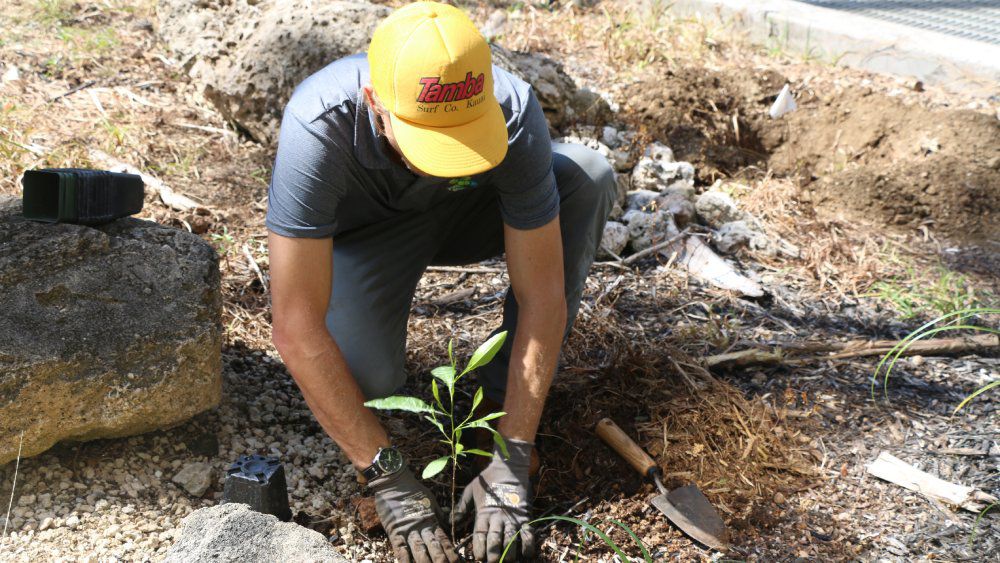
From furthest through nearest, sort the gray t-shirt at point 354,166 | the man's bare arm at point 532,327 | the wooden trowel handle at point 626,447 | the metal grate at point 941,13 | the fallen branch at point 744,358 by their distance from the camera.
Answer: the metal grate at point 941,13 < the fallen branch at point 744,358 < the wooden trowel handle at point 626,447 < the man's bare arm at point 532,327 < the gray t-shirt at point 354,166

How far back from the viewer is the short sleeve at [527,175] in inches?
80.7

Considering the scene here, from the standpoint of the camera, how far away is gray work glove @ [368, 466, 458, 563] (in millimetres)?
2010

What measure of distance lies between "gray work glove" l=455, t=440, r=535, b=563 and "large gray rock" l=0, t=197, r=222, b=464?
2.47ft

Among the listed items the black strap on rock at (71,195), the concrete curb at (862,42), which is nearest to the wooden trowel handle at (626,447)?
the black strap on rock at (71,195)

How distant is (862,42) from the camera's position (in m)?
5.00

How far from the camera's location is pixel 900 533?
6.88 feet

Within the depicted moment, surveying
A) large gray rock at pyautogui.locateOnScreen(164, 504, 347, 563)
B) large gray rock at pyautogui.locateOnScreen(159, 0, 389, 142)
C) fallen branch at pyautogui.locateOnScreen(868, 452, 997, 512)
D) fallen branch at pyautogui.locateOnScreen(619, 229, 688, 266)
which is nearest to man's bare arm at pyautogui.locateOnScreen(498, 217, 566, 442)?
large gray rock at pyautogui.locateOnScreen(164, 504, 347, 563)

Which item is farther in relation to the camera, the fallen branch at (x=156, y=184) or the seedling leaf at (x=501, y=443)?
the fallen branch at (x=156, y=184)

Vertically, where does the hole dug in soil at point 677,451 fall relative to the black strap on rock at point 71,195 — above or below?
below

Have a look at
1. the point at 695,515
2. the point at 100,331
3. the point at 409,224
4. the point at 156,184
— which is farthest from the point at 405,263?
the point at 156,184

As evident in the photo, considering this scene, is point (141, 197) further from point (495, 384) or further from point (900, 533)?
point (900, 533)

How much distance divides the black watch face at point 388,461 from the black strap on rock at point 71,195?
948 millimetres

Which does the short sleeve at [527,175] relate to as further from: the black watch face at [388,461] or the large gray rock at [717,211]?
the large gray rock at [717,211]

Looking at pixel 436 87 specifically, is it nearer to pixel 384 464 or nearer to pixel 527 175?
pixel 527 175
